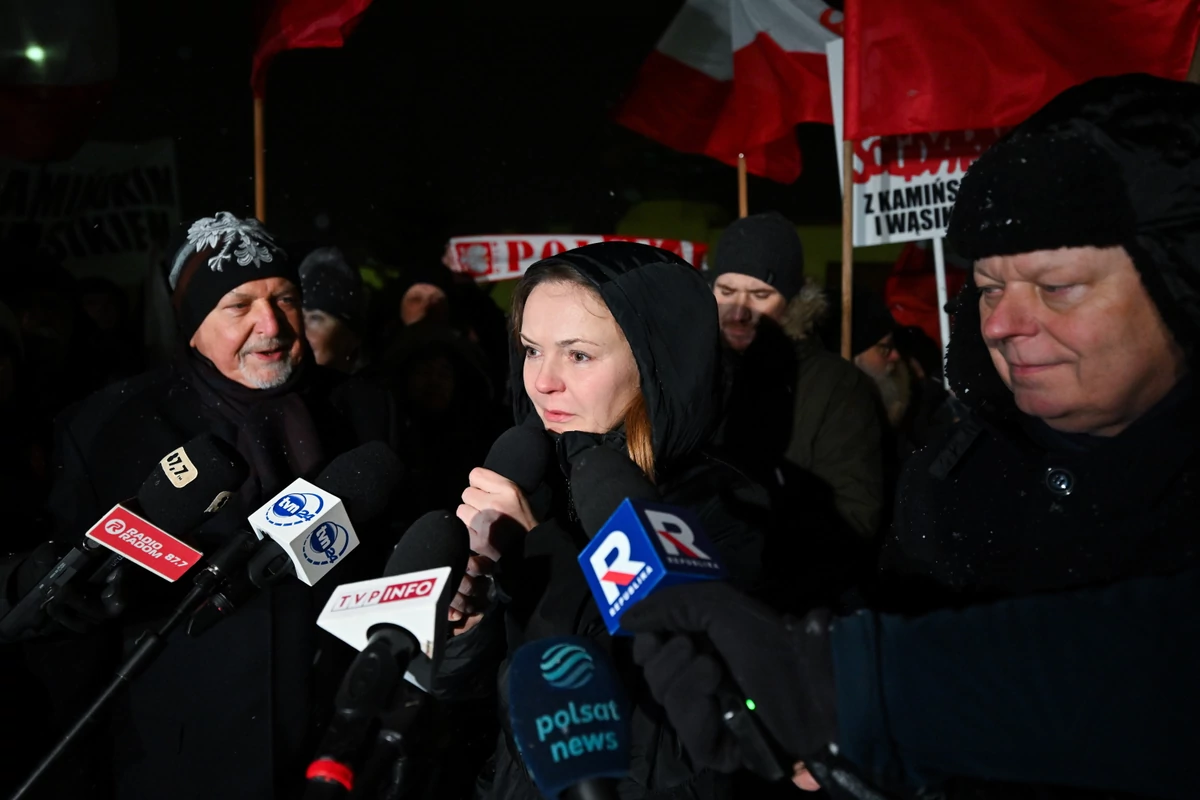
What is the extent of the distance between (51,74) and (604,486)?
4568mm

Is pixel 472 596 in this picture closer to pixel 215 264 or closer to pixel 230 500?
pixel 230 500

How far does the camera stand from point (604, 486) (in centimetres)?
136

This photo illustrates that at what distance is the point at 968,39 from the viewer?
4531mm

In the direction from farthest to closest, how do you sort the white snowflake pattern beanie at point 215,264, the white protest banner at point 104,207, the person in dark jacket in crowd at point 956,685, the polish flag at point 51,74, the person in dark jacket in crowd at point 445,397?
1. the white protest banner at point 104,207
2. the polish flag at point 51,74
3. the person in dark jacket in crowd at point 445,397
4. the white snowflake pattern beanie at point 215,264
5. the person in dark jacket in crowd at point 956,685

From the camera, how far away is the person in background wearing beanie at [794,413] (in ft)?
11.0

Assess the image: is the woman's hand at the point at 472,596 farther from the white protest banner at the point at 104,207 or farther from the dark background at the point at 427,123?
the dark background at the point at 427,123

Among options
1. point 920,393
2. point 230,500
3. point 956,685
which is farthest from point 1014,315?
point 920,393

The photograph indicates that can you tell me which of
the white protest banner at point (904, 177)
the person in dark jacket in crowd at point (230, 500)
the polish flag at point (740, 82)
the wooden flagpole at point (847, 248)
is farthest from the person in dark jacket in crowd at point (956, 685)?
the polish flag at point (740, 82)

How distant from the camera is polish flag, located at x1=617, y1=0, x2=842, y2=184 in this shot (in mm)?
5805

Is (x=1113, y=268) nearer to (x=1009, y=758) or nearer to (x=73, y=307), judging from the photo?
(x=1009, y=758)

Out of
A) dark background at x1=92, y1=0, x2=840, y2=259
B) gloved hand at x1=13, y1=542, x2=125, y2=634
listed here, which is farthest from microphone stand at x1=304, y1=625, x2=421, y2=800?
dark background at x1=92, y1=0, x2=840, y2=259

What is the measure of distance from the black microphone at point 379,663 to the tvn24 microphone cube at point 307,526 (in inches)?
18.2

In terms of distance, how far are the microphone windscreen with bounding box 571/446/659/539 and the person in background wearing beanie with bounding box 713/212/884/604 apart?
6.04 feet

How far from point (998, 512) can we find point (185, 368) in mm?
2206
